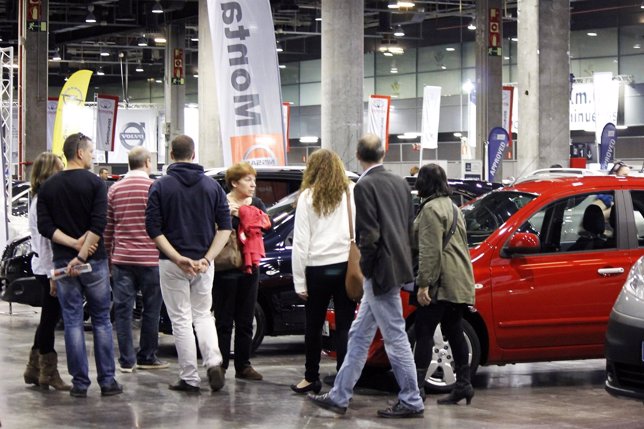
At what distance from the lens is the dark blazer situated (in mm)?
7922

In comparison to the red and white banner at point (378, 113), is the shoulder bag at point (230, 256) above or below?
below

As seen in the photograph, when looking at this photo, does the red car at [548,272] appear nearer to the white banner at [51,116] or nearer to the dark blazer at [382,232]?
the dark blazer at [382,232]

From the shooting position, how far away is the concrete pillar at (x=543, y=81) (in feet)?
76.4

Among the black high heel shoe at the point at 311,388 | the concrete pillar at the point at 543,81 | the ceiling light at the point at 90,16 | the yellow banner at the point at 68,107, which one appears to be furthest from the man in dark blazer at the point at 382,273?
the ceiling light at the point at 90,16

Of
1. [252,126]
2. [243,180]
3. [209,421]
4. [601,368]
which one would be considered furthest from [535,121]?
[209,421]

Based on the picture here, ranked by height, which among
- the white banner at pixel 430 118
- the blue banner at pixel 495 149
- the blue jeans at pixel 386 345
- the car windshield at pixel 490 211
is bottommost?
the blue jeans at pixel 386 345

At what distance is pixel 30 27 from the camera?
1444 inches

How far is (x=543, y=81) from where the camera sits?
23266mm

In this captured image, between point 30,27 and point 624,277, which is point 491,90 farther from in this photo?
point 624,277

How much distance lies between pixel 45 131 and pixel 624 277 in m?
29.5

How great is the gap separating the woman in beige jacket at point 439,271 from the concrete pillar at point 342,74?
46.2ft

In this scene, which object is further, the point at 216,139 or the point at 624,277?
the point at 216,139

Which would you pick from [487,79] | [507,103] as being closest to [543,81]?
[487,79]

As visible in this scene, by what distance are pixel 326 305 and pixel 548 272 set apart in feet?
5.68
